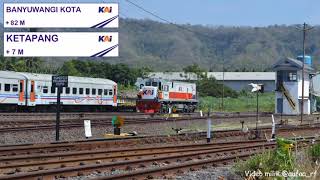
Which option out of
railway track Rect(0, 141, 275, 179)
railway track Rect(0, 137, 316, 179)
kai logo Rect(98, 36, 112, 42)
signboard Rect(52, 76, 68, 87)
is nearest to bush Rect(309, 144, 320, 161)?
railway track Rect(0, 137, 316, 179)

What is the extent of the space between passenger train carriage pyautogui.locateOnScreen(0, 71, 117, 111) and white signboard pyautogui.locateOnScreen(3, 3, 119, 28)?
53.9 feet

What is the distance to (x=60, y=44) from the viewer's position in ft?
84.5

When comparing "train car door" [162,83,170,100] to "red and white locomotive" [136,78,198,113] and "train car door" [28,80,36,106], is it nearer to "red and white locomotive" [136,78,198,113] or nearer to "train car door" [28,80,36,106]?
"red and white locomotive" [136,78,198,113]

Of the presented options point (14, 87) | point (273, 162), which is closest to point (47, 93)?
point (14, 87)

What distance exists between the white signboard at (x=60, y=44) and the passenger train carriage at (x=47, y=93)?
16.0 metres

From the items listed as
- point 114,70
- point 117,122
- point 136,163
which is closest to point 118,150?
point 136,163

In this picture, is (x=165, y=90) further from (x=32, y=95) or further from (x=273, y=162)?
(x=273, y=162)

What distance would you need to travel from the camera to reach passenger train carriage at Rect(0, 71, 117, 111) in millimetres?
41812

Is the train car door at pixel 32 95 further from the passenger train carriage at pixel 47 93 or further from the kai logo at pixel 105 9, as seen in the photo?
the kai logo at pixel 105 9

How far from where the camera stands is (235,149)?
19.8m

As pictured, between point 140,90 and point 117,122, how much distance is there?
28334 millimetres

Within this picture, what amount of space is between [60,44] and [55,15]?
4.49 ft

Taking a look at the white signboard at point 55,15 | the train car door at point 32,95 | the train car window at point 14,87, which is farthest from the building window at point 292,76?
the white signboard at point 55,15

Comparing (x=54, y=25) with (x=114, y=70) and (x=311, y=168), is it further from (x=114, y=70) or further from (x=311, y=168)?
(x=114, y=70)
